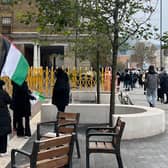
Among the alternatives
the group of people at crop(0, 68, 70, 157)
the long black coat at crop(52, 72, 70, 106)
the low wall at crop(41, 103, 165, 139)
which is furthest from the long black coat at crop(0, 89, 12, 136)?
the long black coat at crop(52, 72, 70, 106)

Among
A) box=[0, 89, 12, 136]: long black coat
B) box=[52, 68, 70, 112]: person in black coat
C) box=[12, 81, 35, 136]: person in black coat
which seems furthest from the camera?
box=[52, 68, 70, 112]: person in black coat

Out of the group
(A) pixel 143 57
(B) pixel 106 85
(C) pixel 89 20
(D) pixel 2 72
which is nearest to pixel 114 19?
(C) pixel 89 20

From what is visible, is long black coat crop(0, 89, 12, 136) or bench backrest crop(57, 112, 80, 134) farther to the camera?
bench backrest crop(57, 112, 80, 134)

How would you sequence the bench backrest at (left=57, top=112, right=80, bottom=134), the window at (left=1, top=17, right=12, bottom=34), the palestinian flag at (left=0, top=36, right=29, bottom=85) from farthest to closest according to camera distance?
the window at (left=1, top=17, right=12, bottom=34)
the bench backrest at (left=57, top=112, right=80, bottom=134)
the palestinian flag at (left=0, top=36, right=29, bottom=85)

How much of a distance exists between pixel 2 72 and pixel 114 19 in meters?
4.33

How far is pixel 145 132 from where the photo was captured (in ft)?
40.9

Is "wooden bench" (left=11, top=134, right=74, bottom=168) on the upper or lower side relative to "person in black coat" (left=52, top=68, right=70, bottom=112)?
lower

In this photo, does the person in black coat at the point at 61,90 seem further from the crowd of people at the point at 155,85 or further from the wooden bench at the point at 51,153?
the crowd of people at the point at 155,85

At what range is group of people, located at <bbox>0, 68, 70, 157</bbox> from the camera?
911 centimetres

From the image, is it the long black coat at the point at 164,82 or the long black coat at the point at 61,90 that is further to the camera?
the long black coat at the point at 164,82

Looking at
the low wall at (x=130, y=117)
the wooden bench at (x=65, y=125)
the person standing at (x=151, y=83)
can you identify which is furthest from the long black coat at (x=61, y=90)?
the person standing at (x=151, y=83)

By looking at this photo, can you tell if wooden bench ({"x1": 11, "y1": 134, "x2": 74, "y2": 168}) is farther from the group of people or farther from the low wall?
the low wall

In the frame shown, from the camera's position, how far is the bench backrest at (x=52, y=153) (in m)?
5.91

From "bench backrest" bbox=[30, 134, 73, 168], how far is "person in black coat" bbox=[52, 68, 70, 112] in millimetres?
6986
